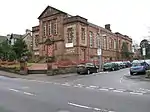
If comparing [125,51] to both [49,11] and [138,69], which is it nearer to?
[49,11]

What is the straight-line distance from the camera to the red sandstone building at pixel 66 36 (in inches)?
2188

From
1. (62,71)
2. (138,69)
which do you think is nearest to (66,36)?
(62,71)

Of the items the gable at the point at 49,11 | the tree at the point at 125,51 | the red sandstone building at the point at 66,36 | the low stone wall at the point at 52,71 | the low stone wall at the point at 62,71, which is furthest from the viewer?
the tree at the point at 125,51

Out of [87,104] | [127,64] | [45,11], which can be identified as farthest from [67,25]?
[87,104]

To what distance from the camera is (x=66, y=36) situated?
57344mm

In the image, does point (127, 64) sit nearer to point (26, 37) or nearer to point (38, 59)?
point (38, 59)

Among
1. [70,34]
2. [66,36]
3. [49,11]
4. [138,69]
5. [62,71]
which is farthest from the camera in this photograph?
[49,11]

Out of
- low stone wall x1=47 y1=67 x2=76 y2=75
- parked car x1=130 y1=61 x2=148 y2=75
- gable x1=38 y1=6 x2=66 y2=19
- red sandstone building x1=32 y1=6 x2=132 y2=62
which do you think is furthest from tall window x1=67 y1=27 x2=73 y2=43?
parked car x1=130 y1=61 x2=148 y2=75

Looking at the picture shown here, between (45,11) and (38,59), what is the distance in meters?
10.6

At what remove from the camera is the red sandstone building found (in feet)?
182

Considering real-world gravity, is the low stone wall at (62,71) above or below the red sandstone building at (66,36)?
below

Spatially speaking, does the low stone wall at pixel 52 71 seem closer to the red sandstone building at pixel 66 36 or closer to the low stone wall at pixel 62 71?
the low stone wall at pixel 62 71

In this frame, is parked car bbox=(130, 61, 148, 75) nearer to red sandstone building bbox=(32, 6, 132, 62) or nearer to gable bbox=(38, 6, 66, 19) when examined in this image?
red sandstone building bbox=(32, 6, 132, 62)

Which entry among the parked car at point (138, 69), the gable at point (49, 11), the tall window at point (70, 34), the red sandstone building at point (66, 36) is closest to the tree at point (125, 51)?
the red sandstone building at point (66, 36)
